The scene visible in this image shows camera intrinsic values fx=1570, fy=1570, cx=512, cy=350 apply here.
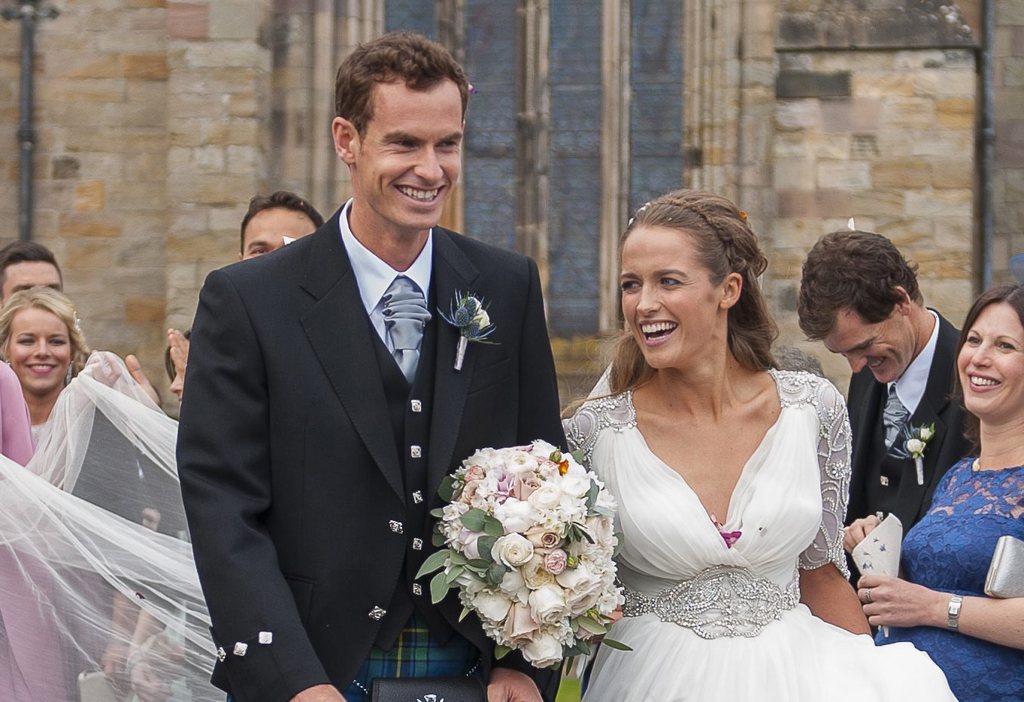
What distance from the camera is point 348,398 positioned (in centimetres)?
350

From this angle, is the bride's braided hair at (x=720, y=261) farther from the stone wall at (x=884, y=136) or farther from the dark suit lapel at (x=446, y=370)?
the stone wall at (x=884, y=136)

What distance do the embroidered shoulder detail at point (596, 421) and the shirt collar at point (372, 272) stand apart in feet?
2.34

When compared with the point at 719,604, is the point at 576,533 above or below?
above

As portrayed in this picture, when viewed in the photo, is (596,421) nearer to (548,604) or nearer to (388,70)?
(548,604)

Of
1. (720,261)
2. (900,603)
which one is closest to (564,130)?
(900,603)

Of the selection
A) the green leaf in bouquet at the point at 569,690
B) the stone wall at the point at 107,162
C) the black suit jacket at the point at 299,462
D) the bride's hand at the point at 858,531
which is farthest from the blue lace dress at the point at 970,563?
the stone wall at the point at 107,162

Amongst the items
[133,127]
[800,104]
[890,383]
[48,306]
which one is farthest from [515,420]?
[133,127]

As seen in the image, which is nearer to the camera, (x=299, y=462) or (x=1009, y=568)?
(x=299, y=462)

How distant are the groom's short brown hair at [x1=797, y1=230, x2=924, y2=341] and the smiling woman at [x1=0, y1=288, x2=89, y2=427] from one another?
2899 millimetres

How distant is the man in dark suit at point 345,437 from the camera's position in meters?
3.36

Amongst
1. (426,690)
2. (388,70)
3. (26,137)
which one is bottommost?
(426,690)

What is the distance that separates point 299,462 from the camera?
3.46 m

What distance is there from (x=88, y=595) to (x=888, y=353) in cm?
305

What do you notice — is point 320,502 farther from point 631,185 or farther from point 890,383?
point 631,185
